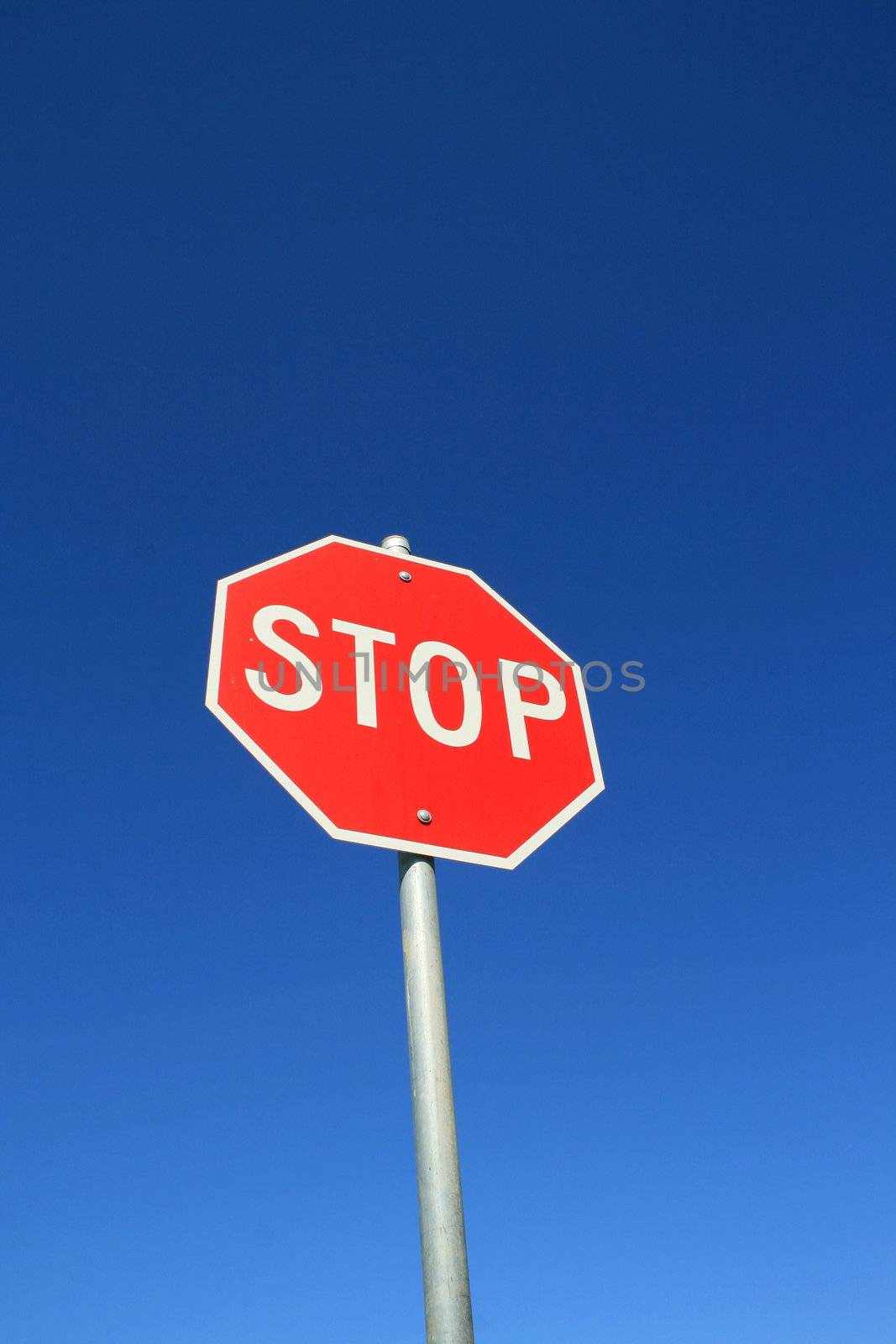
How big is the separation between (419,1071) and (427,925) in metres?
0.28

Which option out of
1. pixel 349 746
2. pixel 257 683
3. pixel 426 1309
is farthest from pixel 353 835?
pixel 426 1309

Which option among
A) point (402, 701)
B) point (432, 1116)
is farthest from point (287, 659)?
point (432, 1116)

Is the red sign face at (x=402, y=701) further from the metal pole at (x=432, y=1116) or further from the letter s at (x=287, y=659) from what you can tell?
the metal pole at (x=432, y=1116)

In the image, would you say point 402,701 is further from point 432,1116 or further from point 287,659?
point 432,1116

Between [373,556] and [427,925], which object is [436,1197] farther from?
[373,556]

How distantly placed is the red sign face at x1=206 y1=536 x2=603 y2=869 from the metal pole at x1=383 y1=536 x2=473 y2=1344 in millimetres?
136

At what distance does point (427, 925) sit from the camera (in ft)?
6.54

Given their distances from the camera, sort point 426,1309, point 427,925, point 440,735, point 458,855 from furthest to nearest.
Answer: point 440,735
point 458,855
point 427,925
point 426,1309

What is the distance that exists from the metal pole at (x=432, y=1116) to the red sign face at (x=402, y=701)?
0.45 feet

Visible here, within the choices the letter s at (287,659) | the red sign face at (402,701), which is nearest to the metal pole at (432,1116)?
the red sign face at (402,701)

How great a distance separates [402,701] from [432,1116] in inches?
35.9

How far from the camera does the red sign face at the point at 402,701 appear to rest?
7.08 feet

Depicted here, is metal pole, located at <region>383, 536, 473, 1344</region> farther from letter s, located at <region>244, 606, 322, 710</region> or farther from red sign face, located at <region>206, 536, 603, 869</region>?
letter s, located at <region>244, 606, 322, 710</region>

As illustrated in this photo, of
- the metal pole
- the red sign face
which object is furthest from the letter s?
the metal pole
